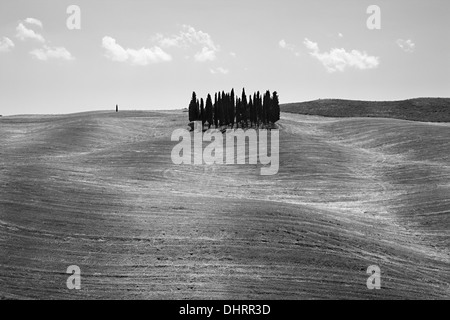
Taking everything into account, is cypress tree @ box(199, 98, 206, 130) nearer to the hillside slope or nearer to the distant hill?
the hillside slope

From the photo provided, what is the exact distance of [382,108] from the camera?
124m

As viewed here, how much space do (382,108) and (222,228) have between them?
10175 centimetres

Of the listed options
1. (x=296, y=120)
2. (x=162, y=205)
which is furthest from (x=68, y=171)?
(x=296, y=120)

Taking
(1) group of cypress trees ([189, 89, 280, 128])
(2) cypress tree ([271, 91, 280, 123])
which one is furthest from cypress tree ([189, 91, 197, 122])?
(2) cypress tree ([271, 91, 280, 123])

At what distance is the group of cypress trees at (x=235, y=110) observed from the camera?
91.2 m

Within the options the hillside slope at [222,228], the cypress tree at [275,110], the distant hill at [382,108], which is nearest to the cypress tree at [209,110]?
the cypress tree at [275,110]

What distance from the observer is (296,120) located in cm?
10212

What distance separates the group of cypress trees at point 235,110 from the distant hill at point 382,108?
2767cm

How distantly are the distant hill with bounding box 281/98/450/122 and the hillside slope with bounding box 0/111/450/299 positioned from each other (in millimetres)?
58037

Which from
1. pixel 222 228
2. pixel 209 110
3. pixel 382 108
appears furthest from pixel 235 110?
pixel 222 228

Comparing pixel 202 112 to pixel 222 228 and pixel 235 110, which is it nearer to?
pixel 235 110

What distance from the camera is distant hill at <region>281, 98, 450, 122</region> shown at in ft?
376
